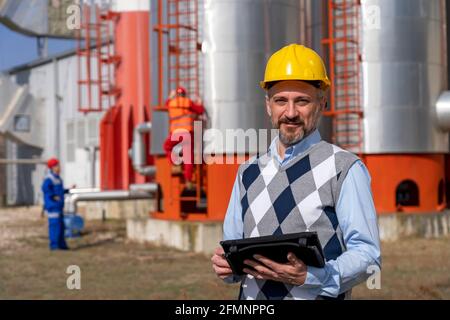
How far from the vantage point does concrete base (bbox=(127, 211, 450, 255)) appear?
11516 mm

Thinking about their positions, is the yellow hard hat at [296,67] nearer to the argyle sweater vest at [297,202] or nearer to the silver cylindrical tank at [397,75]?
the argyle sweater vest at [297,202]

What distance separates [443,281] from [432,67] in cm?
531

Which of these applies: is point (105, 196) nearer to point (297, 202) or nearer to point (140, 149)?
point (140, 149)

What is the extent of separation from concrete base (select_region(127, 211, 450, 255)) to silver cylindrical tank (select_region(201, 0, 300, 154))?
4.51ft

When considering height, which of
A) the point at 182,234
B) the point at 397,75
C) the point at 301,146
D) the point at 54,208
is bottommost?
the point at 182,234

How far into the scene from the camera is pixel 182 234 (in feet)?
39.0

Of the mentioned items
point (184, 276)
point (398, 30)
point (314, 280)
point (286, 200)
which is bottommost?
point (184, 276)

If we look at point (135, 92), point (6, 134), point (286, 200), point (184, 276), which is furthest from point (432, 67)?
point (6, 134)

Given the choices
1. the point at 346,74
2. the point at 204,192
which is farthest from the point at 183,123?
the point at 346,74

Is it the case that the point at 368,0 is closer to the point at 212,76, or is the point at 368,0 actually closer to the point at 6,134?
the point at 212,76

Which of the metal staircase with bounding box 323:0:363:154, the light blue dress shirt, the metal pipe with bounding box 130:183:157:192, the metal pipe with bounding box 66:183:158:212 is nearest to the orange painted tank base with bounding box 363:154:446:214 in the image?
the metal staircase with bounding box 323:0:363:154

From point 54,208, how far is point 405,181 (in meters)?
6.36

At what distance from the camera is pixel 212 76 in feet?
38.9

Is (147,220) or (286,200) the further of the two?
(147,220)
